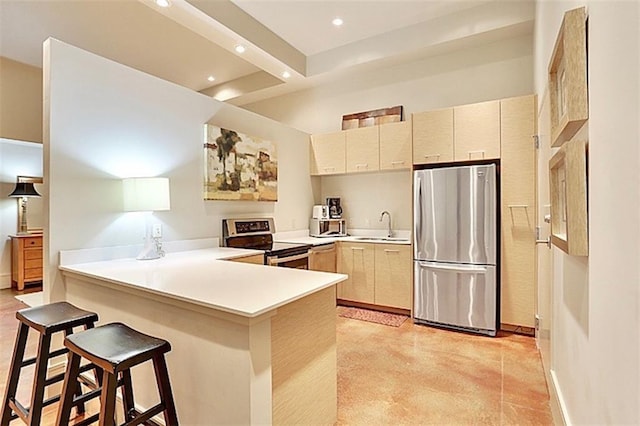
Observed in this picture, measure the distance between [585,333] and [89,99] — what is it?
10.4ft

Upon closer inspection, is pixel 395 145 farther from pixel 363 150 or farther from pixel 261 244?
pixel 261 244

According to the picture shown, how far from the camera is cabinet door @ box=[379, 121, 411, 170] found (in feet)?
13.2

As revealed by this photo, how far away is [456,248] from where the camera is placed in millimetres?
3414

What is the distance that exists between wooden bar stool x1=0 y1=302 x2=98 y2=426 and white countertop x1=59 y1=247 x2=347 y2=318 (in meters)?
0.24

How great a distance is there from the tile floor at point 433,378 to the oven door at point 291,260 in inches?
31.2

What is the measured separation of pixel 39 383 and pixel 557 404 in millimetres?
2622

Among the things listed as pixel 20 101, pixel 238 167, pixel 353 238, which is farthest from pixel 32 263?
pixel 353 238

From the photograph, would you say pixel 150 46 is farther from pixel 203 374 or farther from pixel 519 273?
pixel 519 273

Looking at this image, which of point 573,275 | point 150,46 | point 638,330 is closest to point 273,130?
point 150,46

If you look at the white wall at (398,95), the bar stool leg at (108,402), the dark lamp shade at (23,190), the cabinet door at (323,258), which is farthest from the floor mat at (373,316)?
the dark lamp shade at (23,190)

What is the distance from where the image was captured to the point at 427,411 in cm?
205

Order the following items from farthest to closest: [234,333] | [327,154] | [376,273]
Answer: [327,154], [376,273], [234,333]

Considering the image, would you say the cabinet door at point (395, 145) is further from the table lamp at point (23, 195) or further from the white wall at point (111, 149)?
the table lamp at point (23, 195)

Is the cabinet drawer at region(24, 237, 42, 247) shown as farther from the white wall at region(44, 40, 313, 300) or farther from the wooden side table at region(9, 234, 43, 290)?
the white wall at region(44, 40, 313, 300)
